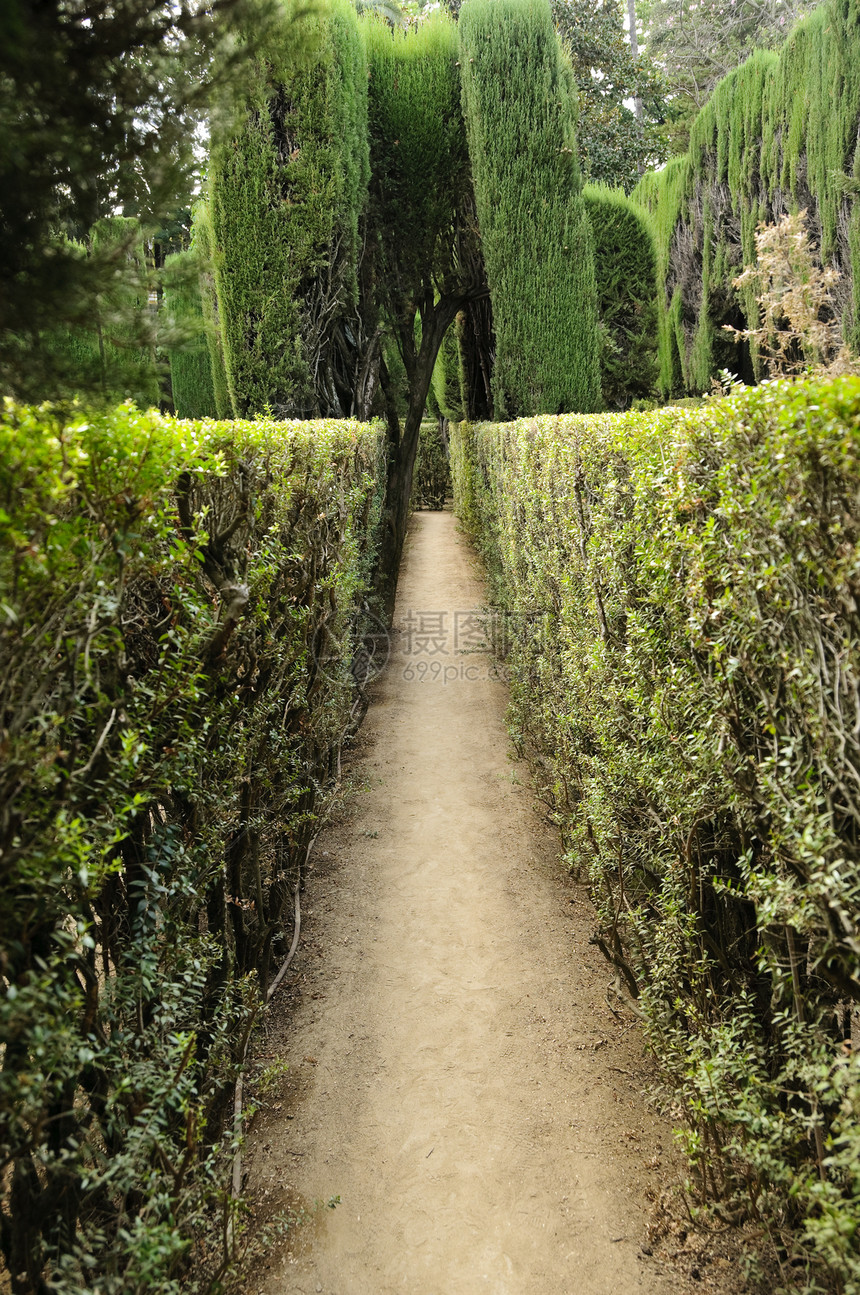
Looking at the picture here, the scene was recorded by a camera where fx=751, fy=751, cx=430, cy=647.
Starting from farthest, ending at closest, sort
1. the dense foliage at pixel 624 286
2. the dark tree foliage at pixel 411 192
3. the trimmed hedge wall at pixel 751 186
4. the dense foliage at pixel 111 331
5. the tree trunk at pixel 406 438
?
the dense foliage at pixel 624 286 → the tree trunk at pixel 406 438 → the dark tree foliage at pixel 411 192 → the trimmed hedge wall at pixel 751 186 → the dense foliage at pixel 111 331

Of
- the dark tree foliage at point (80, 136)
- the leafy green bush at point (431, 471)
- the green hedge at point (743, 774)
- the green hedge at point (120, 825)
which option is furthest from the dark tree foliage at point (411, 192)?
the leafy green bush at point (431, 471)

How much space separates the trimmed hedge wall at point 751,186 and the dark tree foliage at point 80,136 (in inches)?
273

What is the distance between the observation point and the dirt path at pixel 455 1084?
2.52 meters

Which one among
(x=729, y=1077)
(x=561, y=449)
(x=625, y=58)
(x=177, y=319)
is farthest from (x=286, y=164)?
(x=625, y=58)

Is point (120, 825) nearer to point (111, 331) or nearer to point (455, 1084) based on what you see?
point (111, 331)

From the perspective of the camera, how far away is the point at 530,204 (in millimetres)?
9570

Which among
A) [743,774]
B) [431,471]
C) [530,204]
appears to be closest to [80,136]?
[743,774]

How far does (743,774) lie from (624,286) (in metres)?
11.8

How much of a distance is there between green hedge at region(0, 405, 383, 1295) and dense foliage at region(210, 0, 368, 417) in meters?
5.35

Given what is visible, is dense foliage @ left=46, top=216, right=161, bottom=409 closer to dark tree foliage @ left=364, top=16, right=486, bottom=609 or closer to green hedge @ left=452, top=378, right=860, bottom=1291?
green hedge @ left=452, top=378, right=860, bottom=1291

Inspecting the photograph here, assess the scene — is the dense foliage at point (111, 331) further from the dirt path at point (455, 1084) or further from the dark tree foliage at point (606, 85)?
the dark tree foliage at point (606, 85)

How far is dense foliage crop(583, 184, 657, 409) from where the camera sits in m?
11.6

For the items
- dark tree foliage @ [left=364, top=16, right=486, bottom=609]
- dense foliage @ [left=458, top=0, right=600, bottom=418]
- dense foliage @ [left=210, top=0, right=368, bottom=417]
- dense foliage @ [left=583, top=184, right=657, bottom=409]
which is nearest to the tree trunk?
dark tree foliage @ [left=364, top=16, right=486, bottom=609]

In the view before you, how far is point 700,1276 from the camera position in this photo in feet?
7.60
